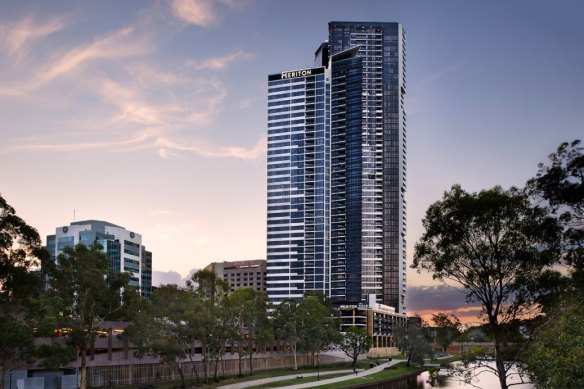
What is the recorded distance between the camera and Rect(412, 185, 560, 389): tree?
38.7 m

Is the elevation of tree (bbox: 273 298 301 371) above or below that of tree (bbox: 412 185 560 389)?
below

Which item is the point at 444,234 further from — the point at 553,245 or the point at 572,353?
the point at 572,353

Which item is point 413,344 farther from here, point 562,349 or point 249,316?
point 562,349

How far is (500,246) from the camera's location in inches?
1537

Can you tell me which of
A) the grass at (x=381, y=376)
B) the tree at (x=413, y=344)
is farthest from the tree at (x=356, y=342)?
A: the tree at (x=413, y=344)

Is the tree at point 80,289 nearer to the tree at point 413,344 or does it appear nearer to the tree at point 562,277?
the tree at point 562,277

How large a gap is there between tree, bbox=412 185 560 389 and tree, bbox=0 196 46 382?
3910cm

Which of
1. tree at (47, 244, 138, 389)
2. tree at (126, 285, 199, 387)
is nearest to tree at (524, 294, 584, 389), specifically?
tree at (47, 244, 138, 389)

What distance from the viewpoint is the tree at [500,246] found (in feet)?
127

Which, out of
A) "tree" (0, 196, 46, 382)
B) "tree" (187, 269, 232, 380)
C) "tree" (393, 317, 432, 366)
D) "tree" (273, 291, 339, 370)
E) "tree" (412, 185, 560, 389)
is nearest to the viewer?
"tree" (412, 185, 560, 389)

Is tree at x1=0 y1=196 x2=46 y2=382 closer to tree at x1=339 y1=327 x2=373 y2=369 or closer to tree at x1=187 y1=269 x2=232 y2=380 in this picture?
tree at x1=187 y1=269 x2=232 y2=380

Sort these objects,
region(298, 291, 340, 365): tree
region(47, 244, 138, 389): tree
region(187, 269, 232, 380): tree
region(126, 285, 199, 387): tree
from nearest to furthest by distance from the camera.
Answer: region(47, 244, 138, 389): tree < region(126, 285, 199, 387): tree < region(187, 269, 232, 380): tree < region(298, 291, 340, 365): tree

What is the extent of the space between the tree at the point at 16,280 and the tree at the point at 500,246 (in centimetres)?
3910

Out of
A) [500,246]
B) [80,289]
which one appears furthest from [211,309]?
[500,246]
